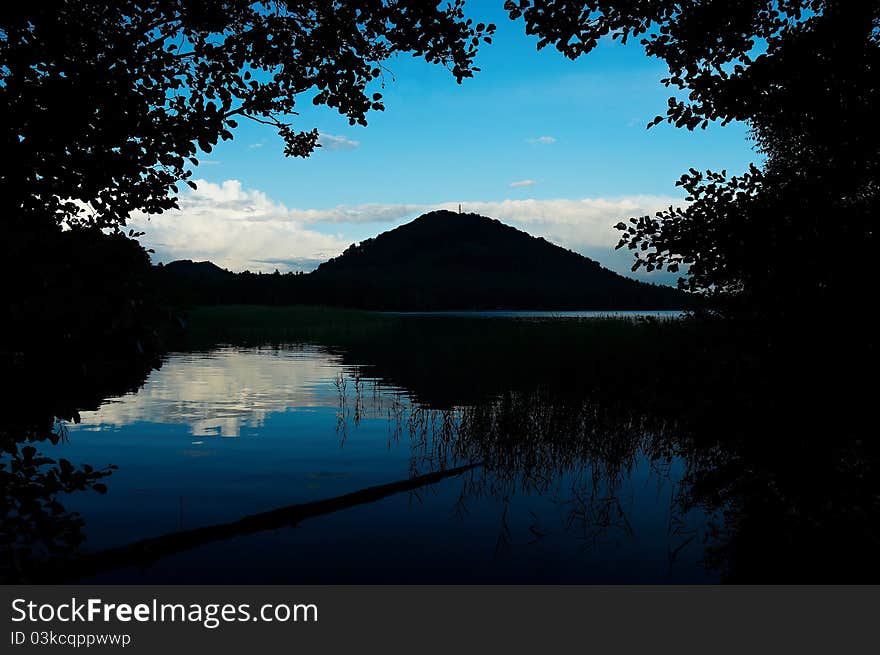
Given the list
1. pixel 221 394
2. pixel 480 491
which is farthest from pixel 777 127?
pixel 221 394

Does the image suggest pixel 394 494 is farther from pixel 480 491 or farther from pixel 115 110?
pixel 115 110

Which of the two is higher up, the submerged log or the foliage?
the foliage

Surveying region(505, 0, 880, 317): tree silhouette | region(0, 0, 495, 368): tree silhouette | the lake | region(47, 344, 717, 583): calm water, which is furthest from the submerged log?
region(505, 0, 880, 317): tree silhouette

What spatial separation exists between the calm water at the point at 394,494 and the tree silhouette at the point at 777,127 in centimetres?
418

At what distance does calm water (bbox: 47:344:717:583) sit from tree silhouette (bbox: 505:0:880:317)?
418 centimetres

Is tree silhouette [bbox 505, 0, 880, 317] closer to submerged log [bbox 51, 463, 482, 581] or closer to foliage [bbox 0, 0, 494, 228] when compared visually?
foliage [bbox 0, 0, 494, 228]

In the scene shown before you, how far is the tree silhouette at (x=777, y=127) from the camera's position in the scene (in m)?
7.19

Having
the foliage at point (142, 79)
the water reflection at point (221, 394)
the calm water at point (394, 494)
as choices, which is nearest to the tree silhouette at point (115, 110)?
the foliage at point (142, 79)

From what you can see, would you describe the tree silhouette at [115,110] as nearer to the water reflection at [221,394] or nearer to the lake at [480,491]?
the lake at [480,491]

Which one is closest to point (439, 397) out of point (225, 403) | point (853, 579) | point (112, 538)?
point (225, 403)

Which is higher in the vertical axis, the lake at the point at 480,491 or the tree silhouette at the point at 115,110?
the tree silhouette at the point at 115,110

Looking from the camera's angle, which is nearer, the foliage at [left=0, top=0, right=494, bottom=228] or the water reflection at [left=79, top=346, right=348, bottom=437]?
the foliage at [left=0, top=0, right=494, bottom=228]

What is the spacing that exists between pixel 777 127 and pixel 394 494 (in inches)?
333

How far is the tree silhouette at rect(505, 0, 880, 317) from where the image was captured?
719cm
